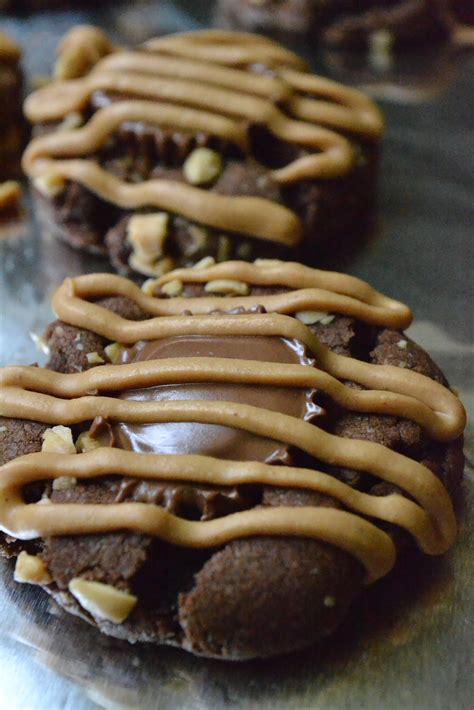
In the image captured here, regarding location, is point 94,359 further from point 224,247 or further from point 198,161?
point 198,161

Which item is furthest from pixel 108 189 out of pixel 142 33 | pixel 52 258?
pixel 142 33

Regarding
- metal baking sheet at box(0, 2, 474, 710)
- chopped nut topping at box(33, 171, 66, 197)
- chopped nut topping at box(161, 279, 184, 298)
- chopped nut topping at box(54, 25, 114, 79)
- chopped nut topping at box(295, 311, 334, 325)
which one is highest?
chopped nut topping at box(54, 25, 114, 79)

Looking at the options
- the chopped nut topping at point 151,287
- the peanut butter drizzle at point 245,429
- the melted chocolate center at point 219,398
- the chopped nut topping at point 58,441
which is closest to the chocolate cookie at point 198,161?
the chopped nut topping at point 151,287

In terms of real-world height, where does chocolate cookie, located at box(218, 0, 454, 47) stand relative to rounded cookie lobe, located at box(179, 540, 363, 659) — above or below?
above

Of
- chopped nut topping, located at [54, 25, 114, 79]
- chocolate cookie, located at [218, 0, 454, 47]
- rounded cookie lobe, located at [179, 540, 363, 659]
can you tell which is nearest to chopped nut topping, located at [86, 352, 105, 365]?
rounded cookie lobe, located at [179, 540, 363, 659]

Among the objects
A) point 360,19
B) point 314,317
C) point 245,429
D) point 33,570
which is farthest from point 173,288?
point 360,19

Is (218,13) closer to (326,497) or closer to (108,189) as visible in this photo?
(108,189)

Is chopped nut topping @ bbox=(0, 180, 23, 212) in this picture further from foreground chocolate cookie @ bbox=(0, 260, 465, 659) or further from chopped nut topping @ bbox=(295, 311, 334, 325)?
chopped nut topping @ bbox=(295, 311, 334, 325)

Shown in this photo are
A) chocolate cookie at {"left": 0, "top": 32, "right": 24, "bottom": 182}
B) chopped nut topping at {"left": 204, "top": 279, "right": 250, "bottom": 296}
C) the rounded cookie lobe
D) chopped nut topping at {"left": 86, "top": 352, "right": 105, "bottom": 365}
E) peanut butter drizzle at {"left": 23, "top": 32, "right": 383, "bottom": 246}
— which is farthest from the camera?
chocolate cookie at {"left": 0, "top": 32, "right": 24, "bottom": 182}
